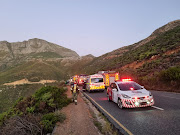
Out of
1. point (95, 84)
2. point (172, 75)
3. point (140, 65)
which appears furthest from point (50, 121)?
point (140, 65)

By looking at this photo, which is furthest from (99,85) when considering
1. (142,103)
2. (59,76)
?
(59,76)

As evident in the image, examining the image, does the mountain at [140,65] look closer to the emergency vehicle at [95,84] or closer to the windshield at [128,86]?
the emergency vehicle at [95,84]

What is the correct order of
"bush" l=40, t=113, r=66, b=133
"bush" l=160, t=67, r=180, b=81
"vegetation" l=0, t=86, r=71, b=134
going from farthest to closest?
"bush" l=160, t=67, r=180, b=81, "bush" l=40, t=113, r=66, b=133, "vegetation" l=0, t=86, r=71, b=134

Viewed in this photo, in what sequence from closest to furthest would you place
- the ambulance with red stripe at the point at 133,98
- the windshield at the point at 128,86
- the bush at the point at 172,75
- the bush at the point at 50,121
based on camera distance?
the bush at the point at 50,121 → the ambulance with red stripe at the point at 133,98 → the windshield at the point at 128,86 → the bush at the point at 172,75

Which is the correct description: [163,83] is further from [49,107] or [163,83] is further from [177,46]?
[177,46]

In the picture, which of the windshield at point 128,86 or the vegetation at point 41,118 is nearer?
the vegetation at point 41,118

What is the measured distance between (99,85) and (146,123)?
479 inches

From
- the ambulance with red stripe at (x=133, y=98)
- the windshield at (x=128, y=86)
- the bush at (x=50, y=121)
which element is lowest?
the bush at (x=50, y=121)

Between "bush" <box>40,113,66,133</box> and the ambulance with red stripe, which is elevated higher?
the ambulance with red stripe

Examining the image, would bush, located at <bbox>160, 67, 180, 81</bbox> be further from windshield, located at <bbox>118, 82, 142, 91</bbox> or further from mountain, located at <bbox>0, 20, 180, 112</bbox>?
windshield, located at <bbox>118, 82, 142, 91</bbox>

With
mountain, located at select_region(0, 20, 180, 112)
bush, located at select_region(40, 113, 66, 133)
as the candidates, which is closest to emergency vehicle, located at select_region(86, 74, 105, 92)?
mountain, located at select_region(0, 20, 180, 112)

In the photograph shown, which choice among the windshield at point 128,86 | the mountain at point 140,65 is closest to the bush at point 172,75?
the mountain at point 140,65

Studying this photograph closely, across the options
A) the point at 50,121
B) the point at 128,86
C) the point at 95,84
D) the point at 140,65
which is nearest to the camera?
the point at 50,121

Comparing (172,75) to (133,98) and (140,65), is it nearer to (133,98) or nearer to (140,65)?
(133,98)
